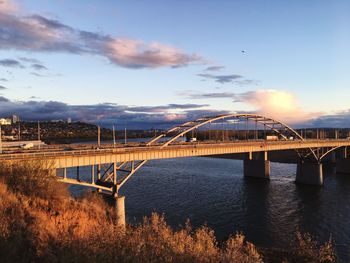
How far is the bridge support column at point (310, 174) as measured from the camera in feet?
238

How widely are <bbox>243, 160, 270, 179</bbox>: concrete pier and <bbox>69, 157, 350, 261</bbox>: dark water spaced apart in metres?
2.34

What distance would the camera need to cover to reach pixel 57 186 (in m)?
32.4

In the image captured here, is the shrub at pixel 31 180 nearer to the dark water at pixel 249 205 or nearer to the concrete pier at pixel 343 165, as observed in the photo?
the dark water at pixel 249 205

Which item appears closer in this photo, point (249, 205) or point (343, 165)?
point (249, 205)

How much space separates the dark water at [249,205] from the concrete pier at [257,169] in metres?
2.34

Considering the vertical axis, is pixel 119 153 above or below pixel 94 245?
above

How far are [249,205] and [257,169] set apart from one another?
91.7 feet

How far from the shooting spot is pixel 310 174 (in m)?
73.2

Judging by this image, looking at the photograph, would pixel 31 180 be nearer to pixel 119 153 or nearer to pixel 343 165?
pixel 119 153

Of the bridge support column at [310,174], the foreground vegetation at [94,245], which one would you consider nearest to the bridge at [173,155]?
the bridge support column at [310,174]

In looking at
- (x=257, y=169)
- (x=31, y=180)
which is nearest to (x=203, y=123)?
(x=257, y=169)

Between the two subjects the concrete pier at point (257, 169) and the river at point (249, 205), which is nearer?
the river at point (249, 205)

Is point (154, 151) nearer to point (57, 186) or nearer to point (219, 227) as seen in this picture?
point (219, 227)

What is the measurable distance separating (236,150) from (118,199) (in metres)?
28.7
